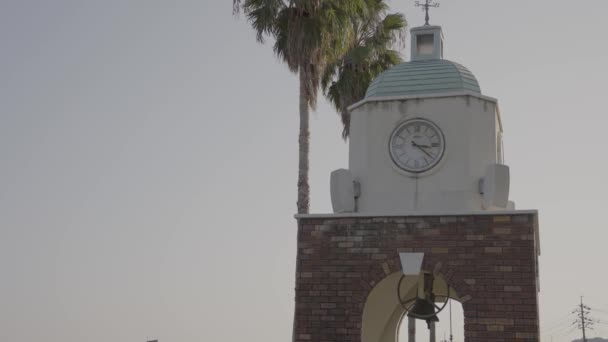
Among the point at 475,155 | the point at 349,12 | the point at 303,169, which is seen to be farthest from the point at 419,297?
the point at 349,12

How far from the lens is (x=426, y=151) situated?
1383 cm

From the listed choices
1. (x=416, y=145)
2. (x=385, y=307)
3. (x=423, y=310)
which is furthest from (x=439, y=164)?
(x=385, y=307)

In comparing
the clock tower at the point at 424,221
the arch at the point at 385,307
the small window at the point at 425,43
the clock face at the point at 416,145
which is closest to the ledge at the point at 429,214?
the clock tower at the point at 424,221

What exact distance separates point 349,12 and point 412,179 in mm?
8133

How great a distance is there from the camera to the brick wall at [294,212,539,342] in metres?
12.7

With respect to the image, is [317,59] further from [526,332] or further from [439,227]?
[526,332]

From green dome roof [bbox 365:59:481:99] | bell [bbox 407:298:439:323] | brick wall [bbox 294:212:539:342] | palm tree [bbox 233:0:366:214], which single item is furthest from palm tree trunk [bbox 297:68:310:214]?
bell [bbox 407:298:439:323]

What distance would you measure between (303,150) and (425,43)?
5991mm

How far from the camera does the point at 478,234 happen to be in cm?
1309

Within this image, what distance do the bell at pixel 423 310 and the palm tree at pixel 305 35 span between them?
667 cm

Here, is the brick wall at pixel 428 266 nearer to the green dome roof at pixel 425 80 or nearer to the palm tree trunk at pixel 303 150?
the green dome roof at pixel 425 80

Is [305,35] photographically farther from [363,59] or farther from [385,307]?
[385,307]

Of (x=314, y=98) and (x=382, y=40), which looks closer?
(x=314, y=98)

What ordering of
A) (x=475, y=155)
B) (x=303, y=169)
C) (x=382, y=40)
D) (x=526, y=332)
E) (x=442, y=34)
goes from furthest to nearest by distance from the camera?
(x=382, y=40), (x=303, y=169), (x=442, y=34), (x=475, y=155), (x=526, y=332)
